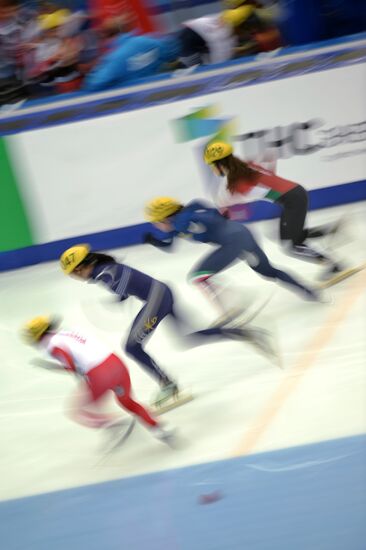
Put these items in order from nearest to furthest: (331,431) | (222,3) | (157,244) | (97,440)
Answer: (331,431) < (97,440) < (157,244) < (222,3)

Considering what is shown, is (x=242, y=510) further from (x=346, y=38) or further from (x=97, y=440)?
(x=346, y=38)

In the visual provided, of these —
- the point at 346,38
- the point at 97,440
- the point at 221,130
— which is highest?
the point at 346,38

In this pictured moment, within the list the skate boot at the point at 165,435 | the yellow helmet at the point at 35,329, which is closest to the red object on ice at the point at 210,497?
the skate boot at the point at 165,435

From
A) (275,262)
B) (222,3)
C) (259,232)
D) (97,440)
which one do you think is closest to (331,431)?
(97,440)

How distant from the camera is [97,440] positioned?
4.71 metres

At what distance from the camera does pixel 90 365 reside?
4.20 metres

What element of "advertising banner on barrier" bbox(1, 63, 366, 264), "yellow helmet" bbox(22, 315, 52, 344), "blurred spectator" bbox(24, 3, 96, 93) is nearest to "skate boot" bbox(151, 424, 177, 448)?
"yellow helmet" bbox(22, 315, 52, 344)

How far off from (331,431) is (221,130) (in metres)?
3.52

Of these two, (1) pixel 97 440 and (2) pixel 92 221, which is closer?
(1) pixel 97 440

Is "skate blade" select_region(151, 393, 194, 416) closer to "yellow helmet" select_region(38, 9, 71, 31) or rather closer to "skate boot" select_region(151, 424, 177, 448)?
"skate boot" select_region(151, 424, 177, 448)

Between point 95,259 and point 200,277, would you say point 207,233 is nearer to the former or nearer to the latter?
point 200,277

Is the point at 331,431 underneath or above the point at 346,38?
underneath

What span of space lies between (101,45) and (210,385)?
381 centimetres

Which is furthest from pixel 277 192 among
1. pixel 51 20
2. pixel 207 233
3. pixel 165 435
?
pixel 51 20
